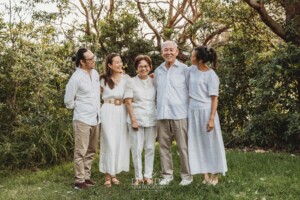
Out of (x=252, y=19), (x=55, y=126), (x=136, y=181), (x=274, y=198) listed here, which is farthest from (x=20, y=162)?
(x=252, y=19)

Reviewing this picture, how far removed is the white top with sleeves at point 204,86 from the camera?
5.32 metres

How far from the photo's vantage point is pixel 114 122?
5.72 metres

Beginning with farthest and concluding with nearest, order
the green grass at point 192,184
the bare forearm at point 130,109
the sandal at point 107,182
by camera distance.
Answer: the sandal at point 107,182
the bare forearm at point 130,109
the green grass at point 192,184

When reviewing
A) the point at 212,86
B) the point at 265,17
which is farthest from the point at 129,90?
the point at 265,17

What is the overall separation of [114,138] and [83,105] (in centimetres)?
61

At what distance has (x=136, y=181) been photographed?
571 centimetres

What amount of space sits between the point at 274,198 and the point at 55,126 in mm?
4472

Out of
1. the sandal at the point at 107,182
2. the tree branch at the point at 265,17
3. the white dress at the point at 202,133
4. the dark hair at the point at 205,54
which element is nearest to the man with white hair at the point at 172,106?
the white dress at the point at 202,133

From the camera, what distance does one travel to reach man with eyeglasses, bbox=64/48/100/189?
5648 millimetres

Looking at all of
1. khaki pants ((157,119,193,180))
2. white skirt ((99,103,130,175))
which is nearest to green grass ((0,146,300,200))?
khaki pants ((157,119,193,180))

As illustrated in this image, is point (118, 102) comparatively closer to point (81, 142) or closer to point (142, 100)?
point (142, 100)

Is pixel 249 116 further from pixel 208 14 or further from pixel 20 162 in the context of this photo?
pixel 20 162

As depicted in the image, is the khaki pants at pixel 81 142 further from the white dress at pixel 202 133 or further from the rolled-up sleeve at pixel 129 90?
the white dress at pixel 202 133

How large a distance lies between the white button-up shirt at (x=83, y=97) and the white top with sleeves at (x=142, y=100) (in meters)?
0.48
